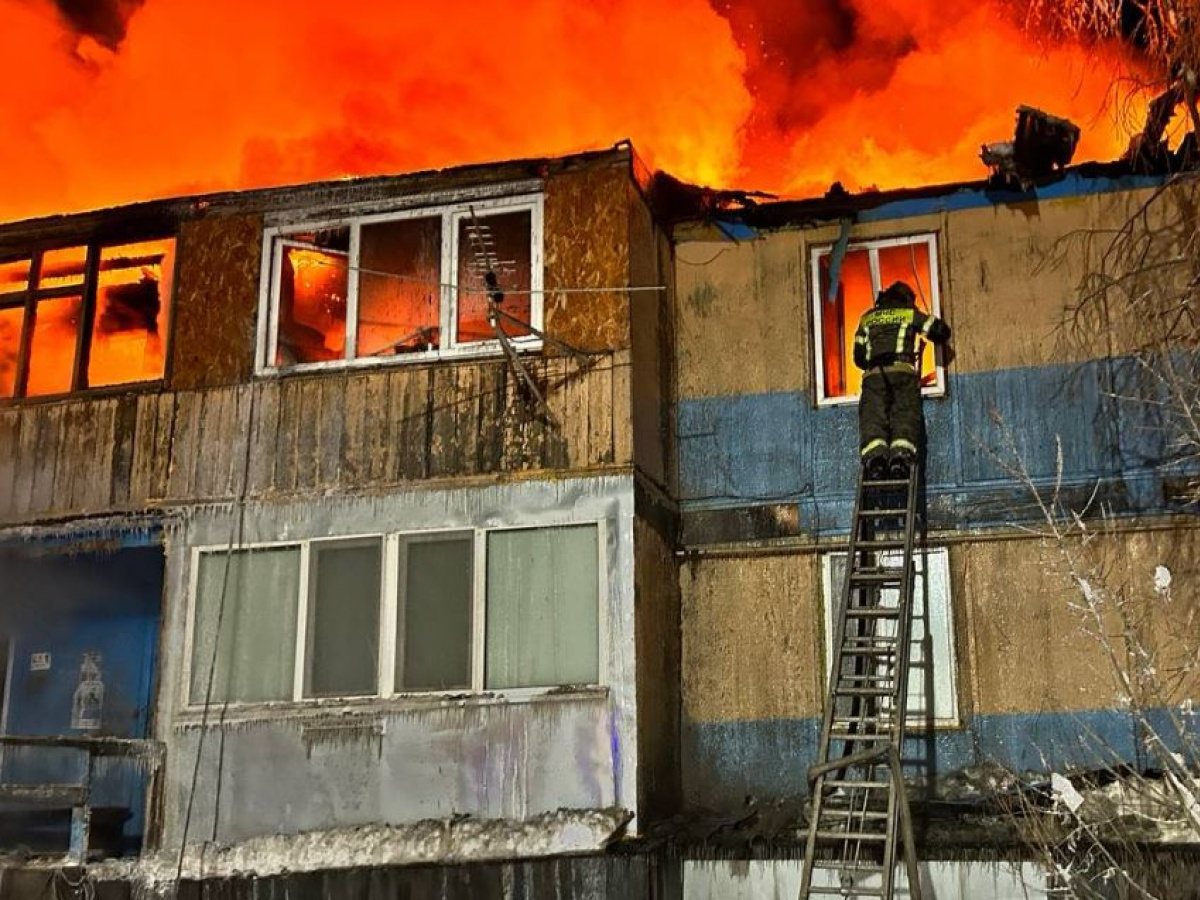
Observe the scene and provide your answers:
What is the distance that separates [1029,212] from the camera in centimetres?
1178

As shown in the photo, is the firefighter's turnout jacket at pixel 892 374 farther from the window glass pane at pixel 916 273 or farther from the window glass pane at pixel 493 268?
the window glass pane at pixel 493 268

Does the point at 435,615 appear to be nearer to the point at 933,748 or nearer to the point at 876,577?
the point at 876,577

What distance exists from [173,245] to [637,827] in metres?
6.53

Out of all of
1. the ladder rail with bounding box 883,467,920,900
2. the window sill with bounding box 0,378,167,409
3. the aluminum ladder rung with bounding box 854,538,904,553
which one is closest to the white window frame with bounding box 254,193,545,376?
the window sill with bounding box 0,378,167,409

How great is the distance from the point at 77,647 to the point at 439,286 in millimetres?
5216

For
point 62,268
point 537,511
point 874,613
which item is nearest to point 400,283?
point 537,511

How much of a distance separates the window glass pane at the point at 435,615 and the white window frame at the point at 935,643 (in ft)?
9.37

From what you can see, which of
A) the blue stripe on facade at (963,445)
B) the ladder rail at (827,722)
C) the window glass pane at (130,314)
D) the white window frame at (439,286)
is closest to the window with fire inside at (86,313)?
the window glass pane at (130,314)

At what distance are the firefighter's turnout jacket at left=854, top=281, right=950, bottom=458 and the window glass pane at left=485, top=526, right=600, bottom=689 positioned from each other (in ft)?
7.63

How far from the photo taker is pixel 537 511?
1102 cm

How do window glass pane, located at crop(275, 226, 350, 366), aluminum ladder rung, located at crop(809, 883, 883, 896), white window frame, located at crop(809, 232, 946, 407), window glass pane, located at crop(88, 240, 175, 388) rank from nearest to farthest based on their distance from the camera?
1. aluminum ladder rung, located at crop(809, 883, 883, 896)
2. white window frame, located at crop(809, 232, 946, 407)
3. window glass pane, located at crop(275, 226, 350, 366)
4. window glass pane, located at crop(88, 240, 175, 388)

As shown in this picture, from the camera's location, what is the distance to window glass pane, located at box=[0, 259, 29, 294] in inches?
522

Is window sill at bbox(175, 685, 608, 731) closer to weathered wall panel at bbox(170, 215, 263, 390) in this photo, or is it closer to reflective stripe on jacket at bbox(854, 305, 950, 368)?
weathered wall panel at bbox(170, 215, 263, 390)

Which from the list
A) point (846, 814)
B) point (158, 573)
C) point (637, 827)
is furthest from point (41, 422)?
point (846, 814)
